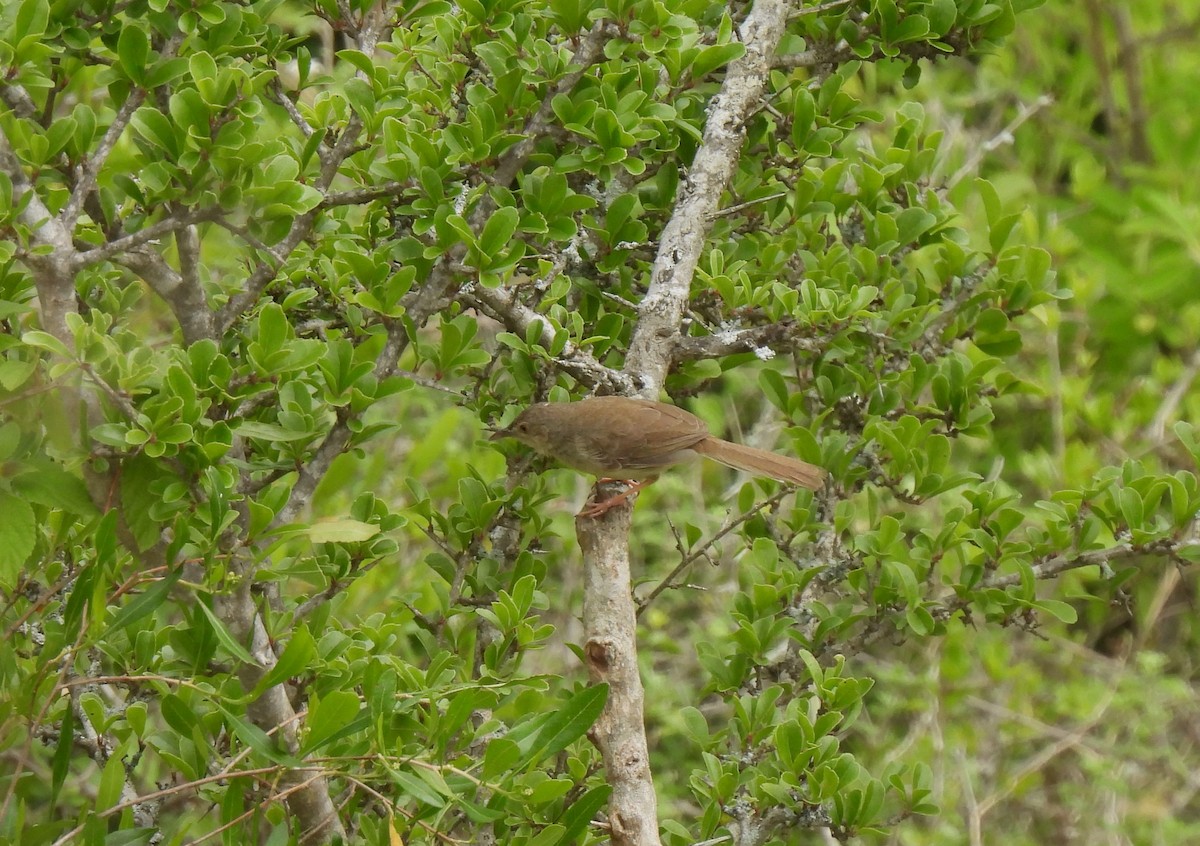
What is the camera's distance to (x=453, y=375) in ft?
9.89

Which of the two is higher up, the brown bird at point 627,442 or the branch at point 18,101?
the branch at point 18,101

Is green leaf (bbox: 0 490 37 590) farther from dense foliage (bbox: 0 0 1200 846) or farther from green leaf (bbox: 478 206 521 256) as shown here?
green leaf (bbox: 478 206 521 256)

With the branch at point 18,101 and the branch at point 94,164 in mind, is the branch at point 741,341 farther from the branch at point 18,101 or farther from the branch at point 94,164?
the branch at point 18,101

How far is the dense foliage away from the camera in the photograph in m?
2.26

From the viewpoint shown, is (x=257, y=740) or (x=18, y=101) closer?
(x=257, y=740)

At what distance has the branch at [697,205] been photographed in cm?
279

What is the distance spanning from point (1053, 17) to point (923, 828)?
5.35m

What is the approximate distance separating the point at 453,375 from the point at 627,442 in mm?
546

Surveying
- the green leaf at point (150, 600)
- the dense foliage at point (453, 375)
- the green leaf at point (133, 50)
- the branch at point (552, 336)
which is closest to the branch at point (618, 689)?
the dense foliage at point (453, 375)

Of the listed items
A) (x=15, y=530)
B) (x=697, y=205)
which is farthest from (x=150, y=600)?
(x=697, y=205)

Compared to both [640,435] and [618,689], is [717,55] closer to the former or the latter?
[640,435]

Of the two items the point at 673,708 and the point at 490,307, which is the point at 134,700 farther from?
the point at 673,708

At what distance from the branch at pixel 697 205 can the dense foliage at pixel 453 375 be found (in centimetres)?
1

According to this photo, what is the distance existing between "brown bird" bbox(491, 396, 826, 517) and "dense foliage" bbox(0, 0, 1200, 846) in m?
0.07
